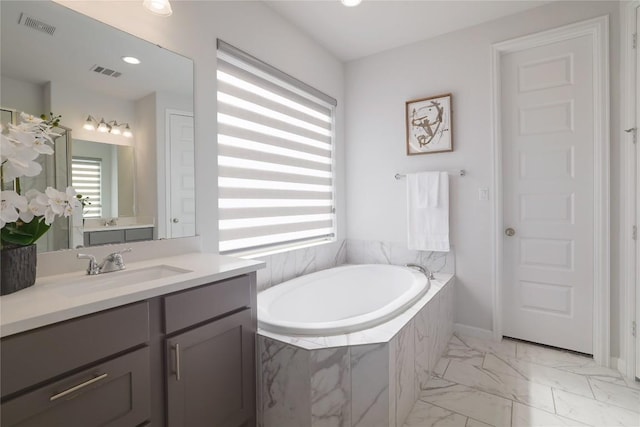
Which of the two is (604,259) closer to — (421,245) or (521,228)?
(521,228)

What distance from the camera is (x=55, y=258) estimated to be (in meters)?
1.27

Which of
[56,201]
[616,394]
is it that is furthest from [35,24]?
[616,394]

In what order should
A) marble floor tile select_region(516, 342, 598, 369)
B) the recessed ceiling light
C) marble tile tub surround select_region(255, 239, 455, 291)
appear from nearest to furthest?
the recessed ceiling light
marble floor tile select_region(516, 342, 598, 369)
marble tile tub surround select_region(255, 239, 455, 291)

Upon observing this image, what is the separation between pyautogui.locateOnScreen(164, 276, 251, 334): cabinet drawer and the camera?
3.65ft

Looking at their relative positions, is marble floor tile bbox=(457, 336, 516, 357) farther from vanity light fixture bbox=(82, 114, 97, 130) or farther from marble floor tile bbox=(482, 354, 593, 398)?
vanity light fixture bbox=(82, 114, 97, 130)

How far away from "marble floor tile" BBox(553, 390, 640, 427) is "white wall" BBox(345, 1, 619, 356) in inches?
24.7

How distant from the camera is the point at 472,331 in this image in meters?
2.59

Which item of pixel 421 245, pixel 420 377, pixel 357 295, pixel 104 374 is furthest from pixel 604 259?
pixel 104 374

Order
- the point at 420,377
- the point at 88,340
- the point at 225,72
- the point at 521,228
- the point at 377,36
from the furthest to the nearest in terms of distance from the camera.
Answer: the point at 377,36 < the point at 521,228 < the point at 225,72 < the point at 420,377 < the point at 88,340

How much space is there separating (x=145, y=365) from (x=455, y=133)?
2618mm

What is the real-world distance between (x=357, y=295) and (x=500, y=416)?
1.27m

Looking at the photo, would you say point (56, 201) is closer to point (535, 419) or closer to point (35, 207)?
point (35, 207)

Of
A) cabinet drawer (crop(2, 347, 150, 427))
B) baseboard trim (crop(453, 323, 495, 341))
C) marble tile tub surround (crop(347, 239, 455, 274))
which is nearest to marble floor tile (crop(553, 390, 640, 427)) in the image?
baseboard trim (crop(453, 323, 495, 341))

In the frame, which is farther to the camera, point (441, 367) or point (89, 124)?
point (441, 367)
